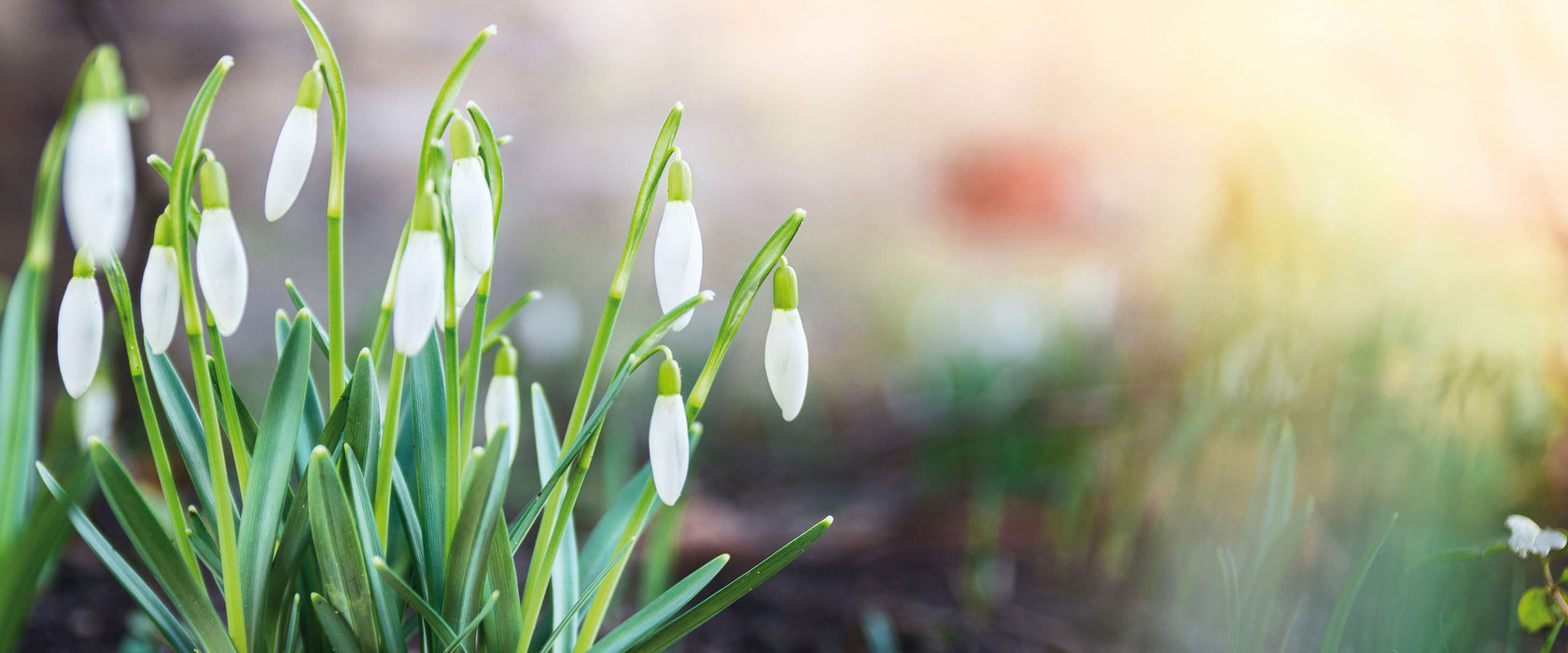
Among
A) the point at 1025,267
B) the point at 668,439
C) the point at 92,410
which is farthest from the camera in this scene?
the point at 1025,267

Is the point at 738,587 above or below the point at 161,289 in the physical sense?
below

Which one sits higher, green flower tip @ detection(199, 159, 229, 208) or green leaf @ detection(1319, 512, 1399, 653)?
green flower tip @ detection(199, 159, 229, 208)

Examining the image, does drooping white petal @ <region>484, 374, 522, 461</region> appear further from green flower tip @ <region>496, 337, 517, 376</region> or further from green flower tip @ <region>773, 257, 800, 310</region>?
green flower tip @ <region>773, 257, 800, 310</region>

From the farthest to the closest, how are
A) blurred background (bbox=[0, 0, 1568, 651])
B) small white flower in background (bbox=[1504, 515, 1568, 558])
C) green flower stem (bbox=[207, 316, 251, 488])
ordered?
blurred background (bbox=[0, 0, 1568, 651]) < small white flower in background (bbox=[1504, 515, 1568, 558]) < green flower stem (bbox=[207, 316, 251, 488])

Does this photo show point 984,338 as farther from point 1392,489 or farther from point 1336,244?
point 1392,489

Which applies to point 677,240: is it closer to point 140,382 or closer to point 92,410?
point 140,382

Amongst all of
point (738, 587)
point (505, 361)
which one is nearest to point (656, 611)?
point (738, 587)

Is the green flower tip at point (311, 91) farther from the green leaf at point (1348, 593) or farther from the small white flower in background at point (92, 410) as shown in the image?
the green leaf at point (1348, 593)

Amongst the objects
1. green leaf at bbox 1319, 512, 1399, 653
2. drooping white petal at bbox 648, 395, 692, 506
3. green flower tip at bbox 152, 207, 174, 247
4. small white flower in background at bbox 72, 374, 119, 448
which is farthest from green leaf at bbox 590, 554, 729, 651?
small white flower in background at bbox 72, 374, 119, 448
